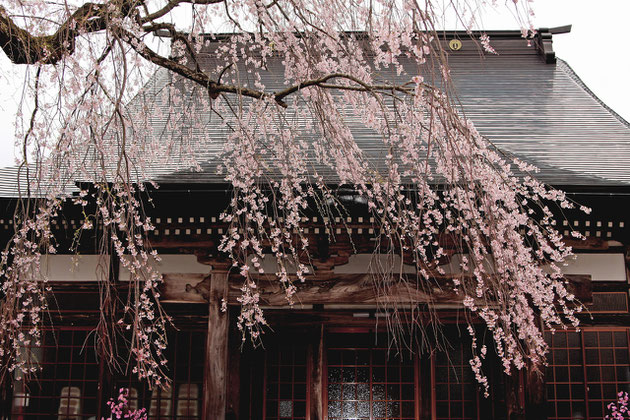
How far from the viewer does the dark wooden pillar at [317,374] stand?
5.99 meters

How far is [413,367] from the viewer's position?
22.4 feet

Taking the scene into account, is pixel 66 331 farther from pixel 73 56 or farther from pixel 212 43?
pixel 212 43

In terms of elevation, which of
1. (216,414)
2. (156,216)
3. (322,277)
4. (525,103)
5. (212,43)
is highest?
(212,43)

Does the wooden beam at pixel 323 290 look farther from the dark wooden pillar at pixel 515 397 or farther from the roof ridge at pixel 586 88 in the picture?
the roof ridge at pixel 586 88

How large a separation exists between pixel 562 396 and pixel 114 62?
18.3 ft

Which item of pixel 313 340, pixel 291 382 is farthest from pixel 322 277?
pixel 291 382

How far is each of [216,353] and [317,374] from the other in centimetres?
140

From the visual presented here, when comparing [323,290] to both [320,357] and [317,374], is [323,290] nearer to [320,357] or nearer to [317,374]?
[320,357]

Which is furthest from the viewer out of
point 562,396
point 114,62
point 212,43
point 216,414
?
point 212,43

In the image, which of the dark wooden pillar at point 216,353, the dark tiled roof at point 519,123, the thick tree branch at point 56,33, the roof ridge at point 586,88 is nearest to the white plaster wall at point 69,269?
the dark tiled roof at point 519,123

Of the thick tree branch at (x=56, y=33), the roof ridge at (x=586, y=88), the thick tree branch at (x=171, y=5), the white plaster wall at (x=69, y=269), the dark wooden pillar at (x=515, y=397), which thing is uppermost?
the roof ridge at (x=586, y=88)

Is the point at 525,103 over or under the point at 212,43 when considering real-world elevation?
under

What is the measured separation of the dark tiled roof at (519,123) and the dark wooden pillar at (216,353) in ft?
3.41

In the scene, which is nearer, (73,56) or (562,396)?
(73,56)
